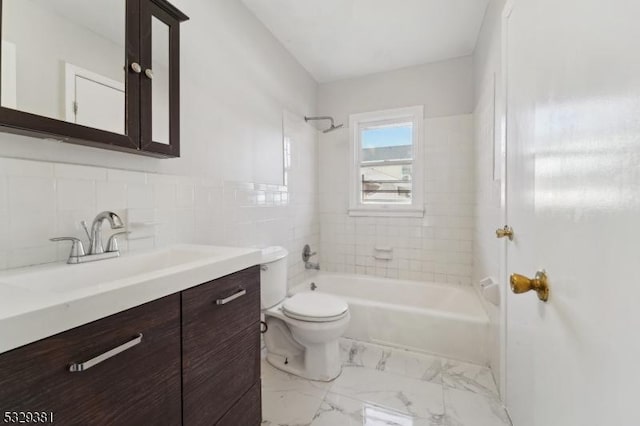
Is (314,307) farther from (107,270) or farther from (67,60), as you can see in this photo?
(67,60)

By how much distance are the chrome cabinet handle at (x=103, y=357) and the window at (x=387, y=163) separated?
2.53 m

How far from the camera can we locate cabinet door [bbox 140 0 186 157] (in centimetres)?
121

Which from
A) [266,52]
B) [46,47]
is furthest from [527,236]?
[266,52]

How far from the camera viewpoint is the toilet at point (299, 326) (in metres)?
1.73

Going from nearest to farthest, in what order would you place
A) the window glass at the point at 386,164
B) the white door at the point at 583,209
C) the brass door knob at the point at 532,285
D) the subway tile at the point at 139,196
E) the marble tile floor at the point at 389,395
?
the white door at the point at 583,209, the brass door knob at the point at 532,285, the subway tile at the point at 139,196, the marble tile floor at the point at 389,395, the window glass at the point at 386,164

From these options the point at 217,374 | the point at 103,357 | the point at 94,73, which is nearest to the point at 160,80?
the point at 94,73

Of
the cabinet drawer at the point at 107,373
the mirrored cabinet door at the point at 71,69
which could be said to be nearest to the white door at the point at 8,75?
the mirrored cabinet door at the point at 71,69

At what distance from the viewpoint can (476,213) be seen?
8.11 ft

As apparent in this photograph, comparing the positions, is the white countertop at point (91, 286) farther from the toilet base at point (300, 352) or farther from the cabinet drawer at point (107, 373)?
the toilet base at point (300, 352)

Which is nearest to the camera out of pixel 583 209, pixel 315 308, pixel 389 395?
pixel 583 209

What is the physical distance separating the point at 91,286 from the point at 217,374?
0.54 meters

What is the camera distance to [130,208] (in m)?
1.24

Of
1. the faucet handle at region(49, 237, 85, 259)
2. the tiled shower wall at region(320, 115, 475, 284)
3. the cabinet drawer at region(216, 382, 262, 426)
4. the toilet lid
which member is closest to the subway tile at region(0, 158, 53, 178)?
the faucet handle at region(49, 237, 85, 259)

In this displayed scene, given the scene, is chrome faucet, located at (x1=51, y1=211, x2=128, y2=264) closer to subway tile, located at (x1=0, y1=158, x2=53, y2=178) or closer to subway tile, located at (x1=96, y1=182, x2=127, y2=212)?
subway tile, located at (x1=96, y1=182, x2=127, y2=212)
